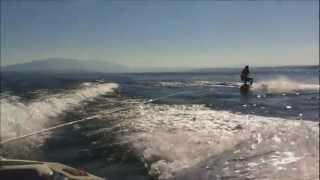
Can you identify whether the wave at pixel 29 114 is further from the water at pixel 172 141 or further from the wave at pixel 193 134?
the wave at pixel 193 134

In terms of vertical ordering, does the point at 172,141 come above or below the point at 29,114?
below

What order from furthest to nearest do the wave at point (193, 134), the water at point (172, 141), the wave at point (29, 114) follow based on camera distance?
1. the wave at point (29, 114)
2. the wave at point (193, 134)
3. the water at point (172, 141)

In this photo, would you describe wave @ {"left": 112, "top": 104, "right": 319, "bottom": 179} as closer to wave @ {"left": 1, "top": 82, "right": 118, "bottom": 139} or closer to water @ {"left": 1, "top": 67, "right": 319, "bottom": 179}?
water @ {"left": 1, "top": 67, "right": 319, "bottom": 179}

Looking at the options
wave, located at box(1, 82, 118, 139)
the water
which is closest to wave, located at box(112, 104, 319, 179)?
the water

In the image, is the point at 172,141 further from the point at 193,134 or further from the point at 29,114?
the point at 29,114

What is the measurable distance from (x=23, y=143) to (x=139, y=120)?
7327 millimetres

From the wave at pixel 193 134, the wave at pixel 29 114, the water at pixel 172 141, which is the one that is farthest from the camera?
the wave at pixel 29 114

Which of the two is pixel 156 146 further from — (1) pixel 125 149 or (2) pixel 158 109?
(2) pixel 158 109

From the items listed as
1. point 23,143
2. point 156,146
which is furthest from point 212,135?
point 23,143

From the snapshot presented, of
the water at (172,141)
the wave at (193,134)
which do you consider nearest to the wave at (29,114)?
the water at (172,141)

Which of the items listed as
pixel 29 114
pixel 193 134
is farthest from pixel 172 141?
pixel 29 114

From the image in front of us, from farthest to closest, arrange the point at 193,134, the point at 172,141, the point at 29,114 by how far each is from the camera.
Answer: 1. the point at 29,114
2. the point at 193,134
3. the point at 172,141

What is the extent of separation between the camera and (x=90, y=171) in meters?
14.8

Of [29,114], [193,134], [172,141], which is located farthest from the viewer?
[29,114]
